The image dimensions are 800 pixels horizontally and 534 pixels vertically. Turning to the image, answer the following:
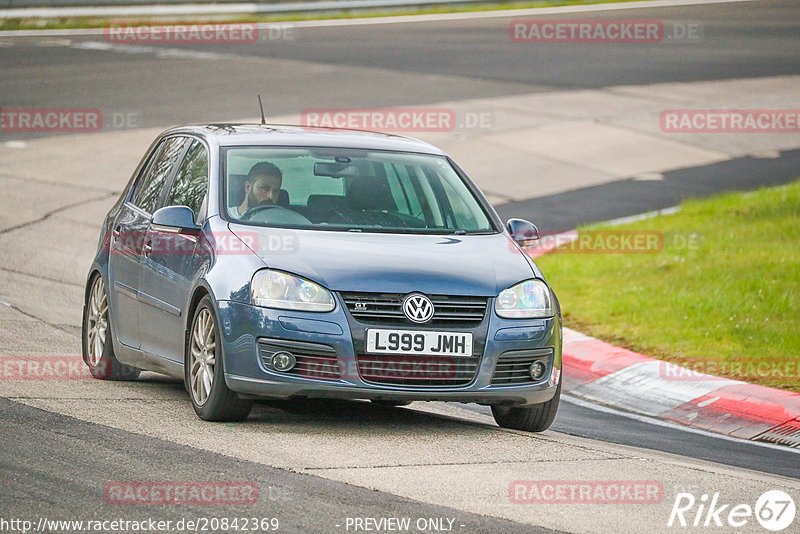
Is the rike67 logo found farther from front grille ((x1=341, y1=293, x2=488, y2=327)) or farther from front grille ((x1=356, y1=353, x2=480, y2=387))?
front grille ((x1=341, y1=293, x2=488, y2=327))

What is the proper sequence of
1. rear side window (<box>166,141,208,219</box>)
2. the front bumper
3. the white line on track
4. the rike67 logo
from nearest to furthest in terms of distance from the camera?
the rike67 logo, the front bumper, rear side window (<box>166,141,208,219</box>), the white line on track

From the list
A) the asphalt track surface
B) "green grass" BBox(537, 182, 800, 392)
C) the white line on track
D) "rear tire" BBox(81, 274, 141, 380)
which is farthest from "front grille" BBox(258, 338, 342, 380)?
the white line on track

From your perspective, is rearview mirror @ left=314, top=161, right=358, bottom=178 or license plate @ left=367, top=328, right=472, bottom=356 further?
rearview mirror @ left=314, top=161, right=358, bottom=178

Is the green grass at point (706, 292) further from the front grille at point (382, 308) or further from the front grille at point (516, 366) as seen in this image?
the front grille at point (382, 308)

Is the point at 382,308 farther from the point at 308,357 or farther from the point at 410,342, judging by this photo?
the point at 308,357

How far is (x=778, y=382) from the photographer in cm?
1004

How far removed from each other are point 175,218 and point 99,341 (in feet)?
5.59

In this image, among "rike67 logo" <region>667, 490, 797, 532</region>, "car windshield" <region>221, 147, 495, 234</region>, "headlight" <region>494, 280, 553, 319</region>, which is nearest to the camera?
"rike67 logo" <region>667, 490, 797, 532</region>

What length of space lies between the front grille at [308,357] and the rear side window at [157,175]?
76.6 inches

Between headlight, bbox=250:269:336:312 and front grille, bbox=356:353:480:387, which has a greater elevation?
headlight, bbox=250:269:336:312

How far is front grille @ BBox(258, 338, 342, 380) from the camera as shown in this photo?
7.20 meters

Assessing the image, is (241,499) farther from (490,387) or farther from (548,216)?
(548,216)

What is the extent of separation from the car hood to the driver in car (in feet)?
1.05

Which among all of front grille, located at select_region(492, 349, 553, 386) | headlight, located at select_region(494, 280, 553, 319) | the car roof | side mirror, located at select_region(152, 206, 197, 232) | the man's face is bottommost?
front grille, located at select_region(492, 349, 553, 386)
